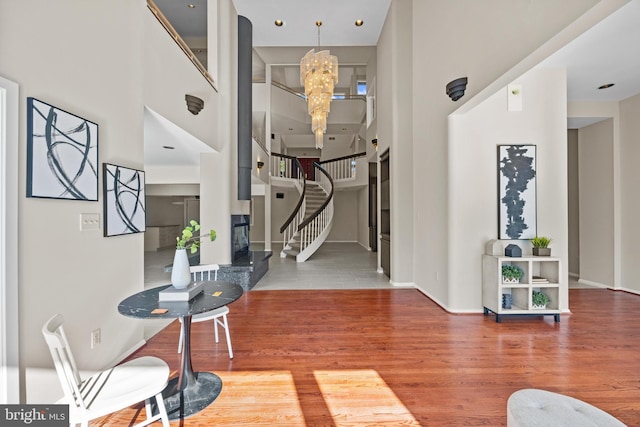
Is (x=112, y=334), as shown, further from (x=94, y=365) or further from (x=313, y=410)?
(x=313, y=410)

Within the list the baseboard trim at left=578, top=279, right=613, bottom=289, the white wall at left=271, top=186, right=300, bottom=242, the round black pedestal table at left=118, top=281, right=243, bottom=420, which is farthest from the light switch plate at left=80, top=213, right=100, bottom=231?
the white wall at left=271, top=186, right=300, bottom=242

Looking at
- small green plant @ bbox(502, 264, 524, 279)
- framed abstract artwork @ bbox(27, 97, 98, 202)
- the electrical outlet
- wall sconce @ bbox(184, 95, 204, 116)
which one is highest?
wall sconce @ bbox(184, 95, 204, 116)

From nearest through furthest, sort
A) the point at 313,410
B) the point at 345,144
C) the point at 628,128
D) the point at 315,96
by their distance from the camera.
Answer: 1. the point at 313,410
2. the point at 628,128
3. the point at 315,96
4. the point at 345,144

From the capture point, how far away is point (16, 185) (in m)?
1.67

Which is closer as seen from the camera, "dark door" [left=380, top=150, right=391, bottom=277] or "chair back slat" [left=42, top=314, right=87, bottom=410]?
"chair back slat" [left=42, top=314, right=87, bottom=410]

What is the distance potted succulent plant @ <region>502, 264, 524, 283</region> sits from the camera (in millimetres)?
3521

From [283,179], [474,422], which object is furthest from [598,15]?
[283,179]

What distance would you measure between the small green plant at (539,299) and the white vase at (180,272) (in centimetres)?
401

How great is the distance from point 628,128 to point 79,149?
7.45m

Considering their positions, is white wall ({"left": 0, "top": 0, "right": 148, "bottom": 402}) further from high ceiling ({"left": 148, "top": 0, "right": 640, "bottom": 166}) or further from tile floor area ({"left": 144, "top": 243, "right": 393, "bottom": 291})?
high ceiling ({"left": 148, "top": 0, "right": 640, "bottom": 166})

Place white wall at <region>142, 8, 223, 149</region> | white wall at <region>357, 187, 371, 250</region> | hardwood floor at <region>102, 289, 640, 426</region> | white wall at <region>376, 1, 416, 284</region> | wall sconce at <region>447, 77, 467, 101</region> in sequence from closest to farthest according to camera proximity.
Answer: hardwood floor at <region>102, 289, 640, 426</region>
white wall at <region>142, 8, 223, 149</region>
wall sconce at <region>447, 77, 467, 101</region>
white wall at <region>376, 1, 416, 284</region>
white wall at <region>357, 187, 371, 250</region>

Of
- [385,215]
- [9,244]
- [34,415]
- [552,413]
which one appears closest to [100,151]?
[9,244]

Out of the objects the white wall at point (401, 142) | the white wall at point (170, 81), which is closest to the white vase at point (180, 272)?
the white wall at point (170, 81)

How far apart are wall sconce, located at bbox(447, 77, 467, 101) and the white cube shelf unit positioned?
2035 millimetres
